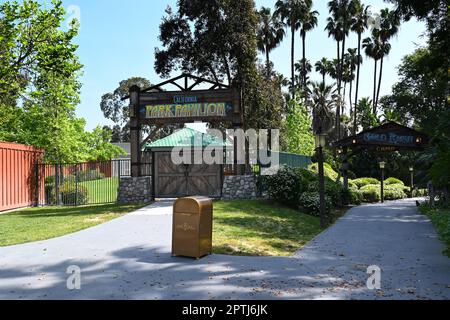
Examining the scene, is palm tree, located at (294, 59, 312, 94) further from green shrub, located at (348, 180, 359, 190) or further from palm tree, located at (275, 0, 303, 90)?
green shrub, located at (348, 180, 359, 190)

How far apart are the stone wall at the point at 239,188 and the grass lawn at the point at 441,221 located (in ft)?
22.2

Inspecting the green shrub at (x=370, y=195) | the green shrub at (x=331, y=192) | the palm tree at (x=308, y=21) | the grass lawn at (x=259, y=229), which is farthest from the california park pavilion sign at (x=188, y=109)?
the palm tree at (x=308, y=21)

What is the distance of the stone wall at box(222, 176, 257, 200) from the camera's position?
17.9 meters

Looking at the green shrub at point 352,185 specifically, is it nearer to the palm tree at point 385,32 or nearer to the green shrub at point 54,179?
the green shrub at point 54,179

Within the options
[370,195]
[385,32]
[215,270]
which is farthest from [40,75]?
[385,32]

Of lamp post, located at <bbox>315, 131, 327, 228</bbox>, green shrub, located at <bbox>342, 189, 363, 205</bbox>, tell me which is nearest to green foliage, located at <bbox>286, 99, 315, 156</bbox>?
Result: green shrub, located at <bbox>342, 189, 363, 205</bbox>

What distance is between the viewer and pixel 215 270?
6.96 meters

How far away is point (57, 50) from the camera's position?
1648 cm

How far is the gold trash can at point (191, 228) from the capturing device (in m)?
7.85

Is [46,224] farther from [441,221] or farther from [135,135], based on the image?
[441,221]

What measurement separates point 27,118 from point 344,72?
4353 centimetres

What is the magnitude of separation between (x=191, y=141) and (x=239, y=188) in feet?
13.1

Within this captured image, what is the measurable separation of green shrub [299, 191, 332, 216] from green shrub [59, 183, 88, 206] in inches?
400
